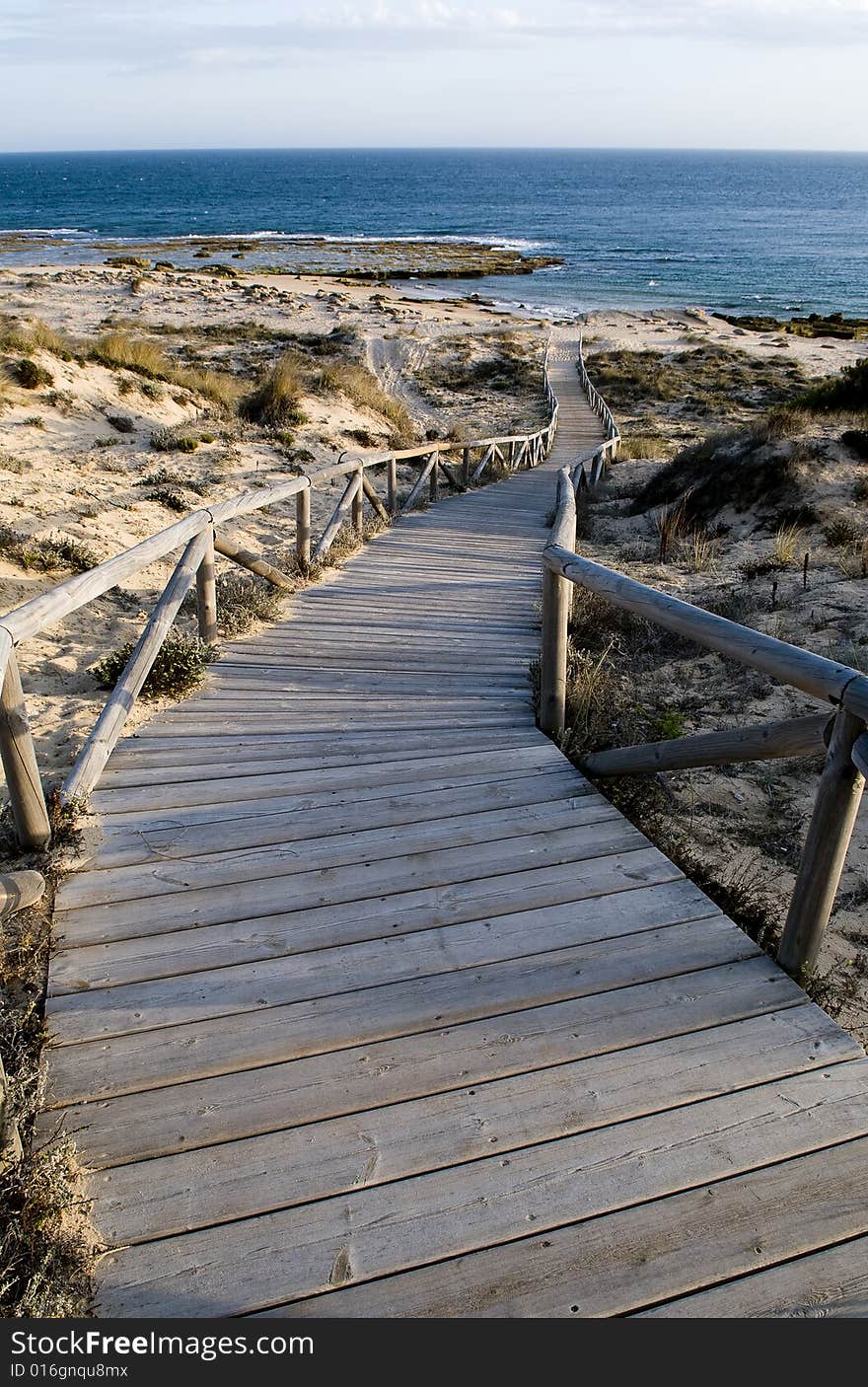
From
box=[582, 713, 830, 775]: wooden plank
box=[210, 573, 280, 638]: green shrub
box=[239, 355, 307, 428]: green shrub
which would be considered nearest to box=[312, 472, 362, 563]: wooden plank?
box=[210, 573, 280, 638]: green shrub

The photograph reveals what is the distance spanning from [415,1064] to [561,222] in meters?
116

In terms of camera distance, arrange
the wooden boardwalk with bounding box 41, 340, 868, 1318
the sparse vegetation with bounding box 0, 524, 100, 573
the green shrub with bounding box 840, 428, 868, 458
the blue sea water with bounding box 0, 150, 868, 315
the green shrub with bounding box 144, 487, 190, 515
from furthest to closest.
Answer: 1. the blue sea water with bounding box 0, 150, 868, 315
2. the green shrub with bounding box 840, 428, 868, 458
3. the green shrub with bounding box 144, 487, 190, 515
4. the sparse vegetation with bounding box 0, 524, 100, 573
5. the wooden boardwalk with bounding box 41, 340, 868, 1318

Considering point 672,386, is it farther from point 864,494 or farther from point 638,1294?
point 638,1294

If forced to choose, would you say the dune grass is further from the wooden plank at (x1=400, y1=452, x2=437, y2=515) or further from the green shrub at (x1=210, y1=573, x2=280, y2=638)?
the green shrub at (x1=210, y1=573, x2=280, y2=638)

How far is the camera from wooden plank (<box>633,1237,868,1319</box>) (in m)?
1.94

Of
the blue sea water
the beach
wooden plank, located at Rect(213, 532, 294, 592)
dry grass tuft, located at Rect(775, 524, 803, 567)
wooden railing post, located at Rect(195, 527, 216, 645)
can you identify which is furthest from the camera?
the blue sea water

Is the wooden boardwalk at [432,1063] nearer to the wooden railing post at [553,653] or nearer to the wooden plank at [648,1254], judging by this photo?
the wooden plank at [648,1254]

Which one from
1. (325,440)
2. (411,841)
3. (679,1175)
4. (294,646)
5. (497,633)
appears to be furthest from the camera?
(325,440)

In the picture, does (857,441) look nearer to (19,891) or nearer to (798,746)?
(798,746)

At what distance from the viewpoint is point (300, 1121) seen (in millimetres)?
2414

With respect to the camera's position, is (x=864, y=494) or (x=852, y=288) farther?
(x=852, y=288)

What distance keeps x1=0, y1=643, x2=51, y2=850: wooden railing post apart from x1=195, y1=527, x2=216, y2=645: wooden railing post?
8.12ft

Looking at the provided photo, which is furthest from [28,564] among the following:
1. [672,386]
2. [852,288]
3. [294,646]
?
[852,288]

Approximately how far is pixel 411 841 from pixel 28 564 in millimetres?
6366
